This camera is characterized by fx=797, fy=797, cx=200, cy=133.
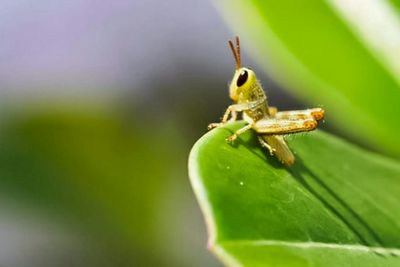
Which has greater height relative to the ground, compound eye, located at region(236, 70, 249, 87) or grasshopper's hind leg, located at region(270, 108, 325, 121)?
compound eye, located at region(236, 70, 249, 87)

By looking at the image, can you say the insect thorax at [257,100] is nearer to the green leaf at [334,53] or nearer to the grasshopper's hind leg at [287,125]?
the grasshopper's hind leg at [287,125]

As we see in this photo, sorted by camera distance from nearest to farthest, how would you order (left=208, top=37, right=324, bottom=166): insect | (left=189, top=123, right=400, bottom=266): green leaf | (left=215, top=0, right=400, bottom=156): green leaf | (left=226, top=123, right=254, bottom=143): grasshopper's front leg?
(left=189, top=123, right=400, bottom=266): green leaf → (left=226, top=123, right=254, bottom=143): grasshopper's front leg → (left=208, top=37, right=324, bottom=166): insect → (left=215, top=0, right=400, bottom=156): green leaf

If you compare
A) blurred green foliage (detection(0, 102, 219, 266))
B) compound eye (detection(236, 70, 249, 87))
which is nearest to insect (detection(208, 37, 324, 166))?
compound eye (detection(236, 70, 249, 87))

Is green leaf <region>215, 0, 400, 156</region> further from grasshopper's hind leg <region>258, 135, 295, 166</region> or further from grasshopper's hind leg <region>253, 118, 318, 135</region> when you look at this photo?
grasshopper's hind leg <region>258, 135, 295, 166</region>

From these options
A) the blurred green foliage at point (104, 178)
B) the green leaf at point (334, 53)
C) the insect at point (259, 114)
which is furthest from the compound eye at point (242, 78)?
the blurred green foliage at point (104, 178)

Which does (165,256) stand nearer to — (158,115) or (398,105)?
(158,115)

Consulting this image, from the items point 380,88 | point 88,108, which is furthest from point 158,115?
point 380,88

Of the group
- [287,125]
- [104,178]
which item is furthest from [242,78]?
[104,178]
